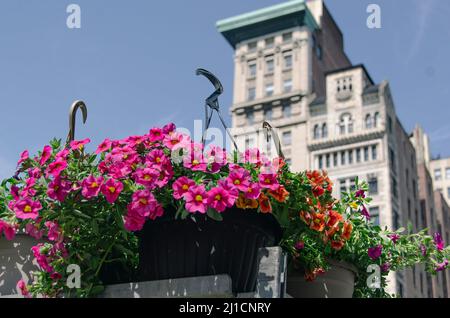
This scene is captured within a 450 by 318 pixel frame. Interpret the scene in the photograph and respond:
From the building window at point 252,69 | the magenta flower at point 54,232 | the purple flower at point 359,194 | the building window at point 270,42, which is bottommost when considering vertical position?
the magenta flower at point 54,232

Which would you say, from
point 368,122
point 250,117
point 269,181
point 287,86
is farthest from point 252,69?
point 269,181

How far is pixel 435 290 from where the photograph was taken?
7769cm

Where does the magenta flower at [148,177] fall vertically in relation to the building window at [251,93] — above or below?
below

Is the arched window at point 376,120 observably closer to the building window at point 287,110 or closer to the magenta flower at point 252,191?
the building window at point 287,110

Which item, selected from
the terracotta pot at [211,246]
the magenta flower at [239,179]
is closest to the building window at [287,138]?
the terracotta pot at [211,246]

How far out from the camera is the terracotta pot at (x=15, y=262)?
3.97m

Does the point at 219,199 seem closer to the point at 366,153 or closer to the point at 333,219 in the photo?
the point at 333,219

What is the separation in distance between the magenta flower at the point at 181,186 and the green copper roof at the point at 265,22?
77934 mm

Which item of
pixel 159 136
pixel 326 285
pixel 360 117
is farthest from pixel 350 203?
pixel 360 117

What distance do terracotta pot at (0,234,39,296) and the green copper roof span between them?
77786 mm

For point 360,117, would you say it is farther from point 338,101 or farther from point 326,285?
point 326,285

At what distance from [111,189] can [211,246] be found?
0.59 meters
